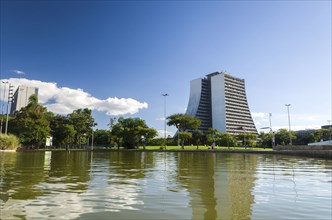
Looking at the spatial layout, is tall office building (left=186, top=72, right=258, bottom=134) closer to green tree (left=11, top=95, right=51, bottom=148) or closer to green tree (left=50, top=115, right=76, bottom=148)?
green tree (left=50, top=115, right=76, bottom=148)

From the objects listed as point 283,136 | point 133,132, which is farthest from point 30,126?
point 283,136

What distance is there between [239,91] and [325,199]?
157954 millimetres

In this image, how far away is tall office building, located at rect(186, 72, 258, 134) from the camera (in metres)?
146

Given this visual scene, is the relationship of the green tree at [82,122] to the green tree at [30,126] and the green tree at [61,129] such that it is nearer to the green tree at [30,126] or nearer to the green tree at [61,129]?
the green tree at [61,129]

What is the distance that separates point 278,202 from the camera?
6.07 m

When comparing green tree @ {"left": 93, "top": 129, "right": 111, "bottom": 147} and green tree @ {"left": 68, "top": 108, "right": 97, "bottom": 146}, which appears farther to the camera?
green tree @ {"left": 93, "top": 129, "right": 111, "bottom": 147}

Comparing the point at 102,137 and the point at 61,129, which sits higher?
the point at 61,129

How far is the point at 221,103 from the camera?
147 metres

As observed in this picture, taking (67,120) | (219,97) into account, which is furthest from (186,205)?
(219,97)

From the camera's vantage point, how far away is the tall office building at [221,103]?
480ft

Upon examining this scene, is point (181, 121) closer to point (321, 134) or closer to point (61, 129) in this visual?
point (61, 129)

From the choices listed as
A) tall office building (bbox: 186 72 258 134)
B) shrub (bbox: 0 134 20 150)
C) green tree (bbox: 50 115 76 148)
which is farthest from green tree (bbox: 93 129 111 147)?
shrub (bbox: 0 134 20 150)

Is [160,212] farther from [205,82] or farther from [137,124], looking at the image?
[205,82]

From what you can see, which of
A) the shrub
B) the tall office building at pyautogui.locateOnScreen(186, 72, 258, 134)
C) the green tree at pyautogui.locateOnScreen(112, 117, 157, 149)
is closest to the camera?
the shrub
